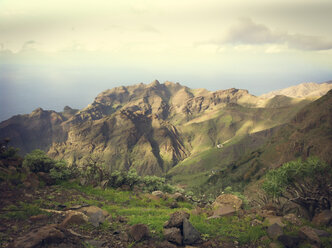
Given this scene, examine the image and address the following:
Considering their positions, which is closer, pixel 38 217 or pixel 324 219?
pixel 38 217

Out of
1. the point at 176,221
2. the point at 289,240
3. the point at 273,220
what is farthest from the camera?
the point at 273,220

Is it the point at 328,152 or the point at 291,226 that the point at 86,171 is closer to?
the point at 291,226

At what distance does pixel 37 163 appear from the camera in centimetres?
3033

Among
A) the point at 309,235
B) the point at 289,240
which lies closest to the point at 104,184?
the point at 289,240

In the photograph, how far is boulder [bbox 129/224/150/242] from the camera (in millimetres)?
14052

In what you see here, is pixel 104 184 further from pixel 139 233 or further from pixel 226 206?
pixel 139 233

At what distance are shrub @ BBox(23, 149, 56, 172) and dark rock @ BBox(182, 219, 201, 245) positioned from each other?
77.4 feet

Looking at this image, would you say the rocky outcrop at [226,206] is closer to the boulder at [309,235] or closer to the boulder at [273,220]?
the boulder at [273,220]

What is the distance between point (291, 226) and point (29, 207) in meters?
19.7

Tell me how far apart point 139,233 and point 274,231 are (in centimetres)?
903

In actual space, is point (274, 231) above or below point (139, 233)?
below

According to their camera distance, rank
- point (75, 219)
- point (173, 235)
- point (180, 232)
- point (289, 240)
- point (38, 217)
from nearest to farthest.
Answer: point (289, 240) → point (173, 235) → point (180, 232) → point (75, 219) → point (38, 217)

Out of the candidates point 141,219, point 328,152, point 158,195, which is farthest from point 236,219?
point 328,152

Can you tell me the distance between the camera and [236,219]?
1861 cm
